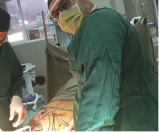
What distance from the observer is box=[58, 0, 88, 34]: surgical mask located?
2.39ft

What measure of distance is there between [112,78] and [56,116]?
44.4 inches

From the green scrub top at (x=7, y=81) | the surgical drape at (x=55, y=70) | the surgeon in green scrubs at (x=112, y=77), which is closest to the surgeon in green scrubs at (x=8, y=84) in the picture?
the green scrub top at (x=7, y=81)

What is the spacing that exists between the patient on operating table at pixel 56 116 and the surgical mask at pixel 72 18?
834mm

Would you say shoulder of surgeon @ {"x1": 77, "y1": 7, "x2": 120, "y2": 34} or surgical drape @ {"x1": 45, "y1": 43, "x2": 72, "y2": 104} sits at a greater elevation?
shoulder of surgeon @ {"x1": 77, "y1": 7, "x2": 120, "y2": 34}

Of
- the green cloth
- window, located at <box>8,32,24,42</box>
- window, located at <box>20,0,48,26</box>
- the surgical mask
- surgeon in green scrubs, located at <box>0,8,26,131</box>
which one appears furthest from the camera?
window, located at <box>8,32,24,42</box>

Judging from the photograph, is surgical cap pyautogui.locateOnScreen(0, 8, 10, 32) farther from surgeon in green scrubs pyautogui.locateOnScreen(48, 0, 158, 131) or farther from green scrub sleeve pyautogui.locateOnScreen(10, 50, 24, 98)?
surgeon in green scrubs pyautogui.locateOnScreen(48, 0, 158, 131)

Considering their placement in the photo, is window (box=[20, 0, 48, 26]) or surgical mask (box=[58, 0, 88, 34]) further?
window (box=[20, 0, 48, 26])

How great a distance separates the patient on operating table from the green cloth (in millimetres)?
767

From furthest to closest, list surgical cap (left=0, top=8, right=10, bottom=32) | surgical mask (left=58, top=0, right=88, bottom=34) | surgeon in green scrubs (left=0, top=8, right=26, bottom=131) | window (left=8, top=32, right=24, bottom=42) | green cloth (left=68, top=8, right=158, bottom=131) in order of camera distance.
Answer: window (left=8, top=32, right=24, bottom=42) → surgeon in green scrubs (left=0, top=8, right=26, bottom=131) → surgical cap (left=0, top=8, right=10, bottom=32) → surgical mask (left=58, top=0, right=88, bottom=34) → green cloth (left=68, top=8, right=158, bottom=131)

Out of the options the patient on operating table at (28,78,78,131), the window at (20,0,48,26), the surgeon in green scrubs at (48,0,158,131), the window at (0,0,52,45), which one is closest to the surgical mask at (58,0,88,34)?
the surgeon in green scrubs at (48,0,158,131)

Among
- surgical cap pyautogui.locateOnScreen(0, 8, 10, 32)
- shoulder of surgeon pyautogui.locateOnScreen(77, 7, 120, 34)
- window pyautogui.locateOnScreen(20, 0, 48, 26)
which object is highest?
window pyautogui.locateOnScreen(20, 0, 48, 26)

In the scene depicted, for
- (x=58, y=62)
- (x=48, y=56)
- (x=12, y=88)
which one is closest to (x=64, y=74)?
(x=58, y=62)

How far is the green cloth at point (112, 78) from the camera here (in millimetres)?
443

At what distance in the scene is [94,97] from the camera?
1.45 ft
